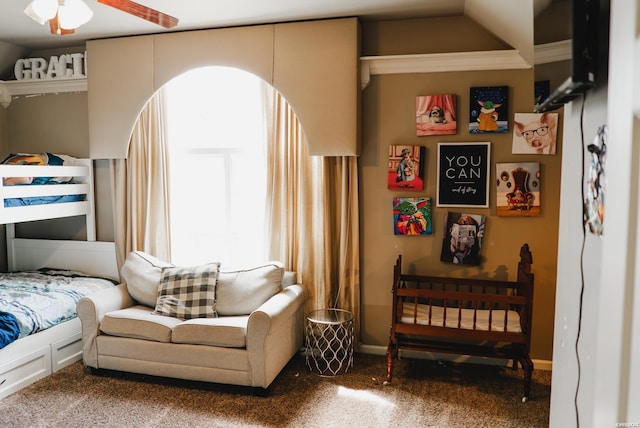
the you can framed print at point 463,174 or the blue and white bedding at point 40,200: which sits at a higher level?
the you can framed print at point 463,174

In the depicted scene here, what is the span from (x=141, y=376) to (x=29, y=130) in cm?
260

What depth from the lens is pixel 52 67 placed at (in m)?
4.30

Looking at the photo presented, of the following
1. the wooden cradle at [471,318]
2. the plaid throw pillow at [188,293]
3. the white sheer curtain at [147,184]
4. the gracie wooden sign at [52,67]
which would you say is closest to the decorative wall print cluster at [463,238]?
the wooden cradle at [471,318]

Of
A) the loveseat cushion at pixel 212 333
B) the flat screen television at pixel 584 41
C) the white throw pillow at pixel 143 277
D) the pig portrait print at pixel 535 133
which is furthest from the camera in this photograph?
the white throw pillow at pixel 143 277

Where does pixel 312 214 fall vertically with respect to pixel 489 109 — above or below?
below

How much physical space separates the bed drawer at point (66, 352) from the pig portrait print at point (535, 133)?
3420 millimetres

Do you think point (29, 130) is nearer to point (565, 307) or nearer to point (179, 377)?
point (179, 377)

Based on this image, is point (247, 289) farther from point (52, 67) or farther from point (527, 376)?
point (52, 67)

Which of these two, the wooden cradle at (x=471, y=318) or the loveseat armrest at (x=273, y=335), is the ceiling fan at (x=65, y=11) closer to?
the loveseat armrest at (x=273, y=335)

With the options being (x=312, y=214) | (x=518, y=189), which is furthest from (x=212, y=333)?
(x=518, y=189)

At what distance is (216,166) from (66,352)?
5.82ft

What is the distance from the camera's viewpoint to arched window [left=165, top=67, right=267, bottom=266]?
4016 mm

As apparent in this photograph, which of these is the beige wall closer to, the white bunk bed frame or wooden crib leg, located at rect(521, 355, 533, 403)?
wooden crib leg, located at rect(521, 355, 533, 403)

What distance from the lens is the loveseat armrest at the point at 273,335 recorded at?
3.04 meters
